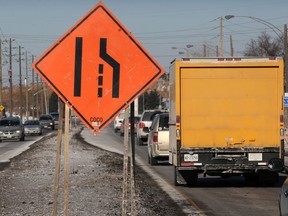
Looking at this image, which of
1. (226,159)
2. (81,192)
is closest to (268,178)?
(226,159)

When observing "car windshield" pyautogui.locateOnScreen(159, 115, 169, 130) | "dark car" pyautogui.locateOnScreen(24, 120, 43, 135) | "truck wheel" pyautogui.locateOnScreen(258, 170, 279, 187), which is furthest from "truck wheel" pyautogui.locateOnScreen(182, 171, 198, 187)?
"dark car" pyautogui.locateOnScreen(24, 120, 43, 135)

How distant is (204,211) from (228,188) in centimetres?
492

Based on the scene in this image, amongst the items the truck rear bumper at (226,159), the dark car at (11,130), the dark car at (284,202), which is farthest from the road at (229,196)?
the dark car at (11,130)

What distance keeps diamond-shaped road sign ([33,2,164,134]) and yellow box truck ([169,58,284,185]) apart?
9.19 meters

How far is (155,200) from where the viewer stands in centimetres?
1550

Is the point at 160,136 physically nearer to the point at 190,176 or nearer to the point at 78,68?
the point at 190,176

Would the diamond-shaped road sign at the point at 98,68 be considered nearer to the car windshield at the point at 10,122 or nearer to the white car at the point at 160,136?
the white car at the point at 160,136

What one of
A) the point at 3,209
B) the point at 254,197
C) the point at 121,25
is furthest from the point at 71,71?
the point at 254,197

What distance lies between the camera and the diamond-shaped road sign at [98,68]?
8570mm

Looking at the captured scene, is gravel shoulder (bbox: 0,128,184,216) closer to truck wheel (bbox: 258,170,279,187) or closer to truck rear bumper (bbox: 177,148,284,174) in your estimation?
truck rear bumper (bbox: 177,148,284,174)

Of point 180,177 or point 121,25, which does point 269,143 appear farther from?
point 121,25

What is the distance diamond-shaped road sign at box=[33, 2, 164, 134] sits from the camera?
8.57 m

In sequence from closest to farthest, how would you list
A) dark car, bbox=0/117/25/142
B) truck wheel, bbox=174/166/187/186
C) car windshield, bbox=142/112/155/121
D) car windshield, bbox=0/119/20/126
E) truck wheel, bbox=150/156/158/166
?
truck wheel, bbox=174/166/187/186, truck wheel, bbox=150/156/158/166, car windshield, bbox=142/112/155/121, dark car, bbox=0/117/25/142, car windshield, bbox=0/119/20/126

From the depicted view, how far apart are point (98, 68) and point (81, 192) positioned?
7856 mm
